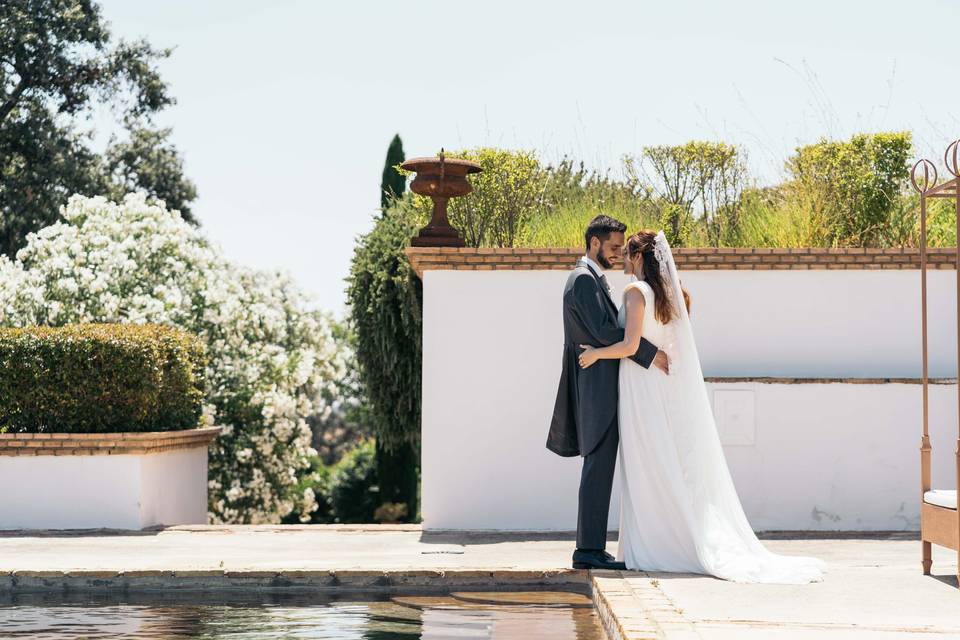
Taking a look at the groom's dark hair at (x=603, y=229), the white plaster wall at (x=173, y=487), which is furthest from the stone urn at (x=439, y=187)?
the white plaster wall at (x=173, y=487)

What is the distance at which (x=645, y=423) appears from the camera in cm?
679

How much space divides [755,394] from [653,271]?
2.49 m

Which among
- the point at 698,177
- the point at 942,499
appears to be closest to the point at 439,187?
the point at 698,177

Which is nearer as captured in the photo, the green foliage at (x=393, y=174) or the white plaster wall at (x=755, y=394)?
the white plaster wall at (x=755, y=394)

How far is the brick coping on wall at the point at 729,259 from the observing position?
29.7 feet


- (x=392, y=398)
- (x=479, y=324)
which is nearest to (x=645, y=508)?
(x=479, y=324)

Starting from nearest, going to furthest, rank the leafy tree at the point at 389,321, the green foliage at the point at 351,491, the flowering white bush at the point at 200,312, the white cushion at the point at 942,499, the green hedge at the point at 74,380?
the white cushion at the point at 942,499 < the green hedge at the point at 74,380 < the leafy tree at the point at 389,321 < the flowering white bush at the point at 200,312 < the green foliage at the point at 351,491

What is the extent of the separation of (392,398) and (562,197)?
3.69 meters

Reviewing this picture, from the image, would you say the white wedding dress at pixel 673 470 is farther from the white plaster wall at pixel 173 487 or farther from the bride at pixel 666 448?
the white plaster wall at pixel 173 487

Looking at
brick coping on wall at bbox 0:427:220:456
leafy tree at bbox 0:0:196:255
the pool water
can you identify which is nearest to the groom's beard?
the pool water

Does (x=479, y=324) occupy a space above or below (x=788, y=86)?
below

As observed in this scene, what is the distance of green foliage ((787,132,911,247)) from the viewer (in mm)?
10109

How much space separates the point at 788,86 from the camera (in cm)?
1134

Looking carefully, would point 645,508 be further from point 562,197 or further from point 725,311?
point 562,197
